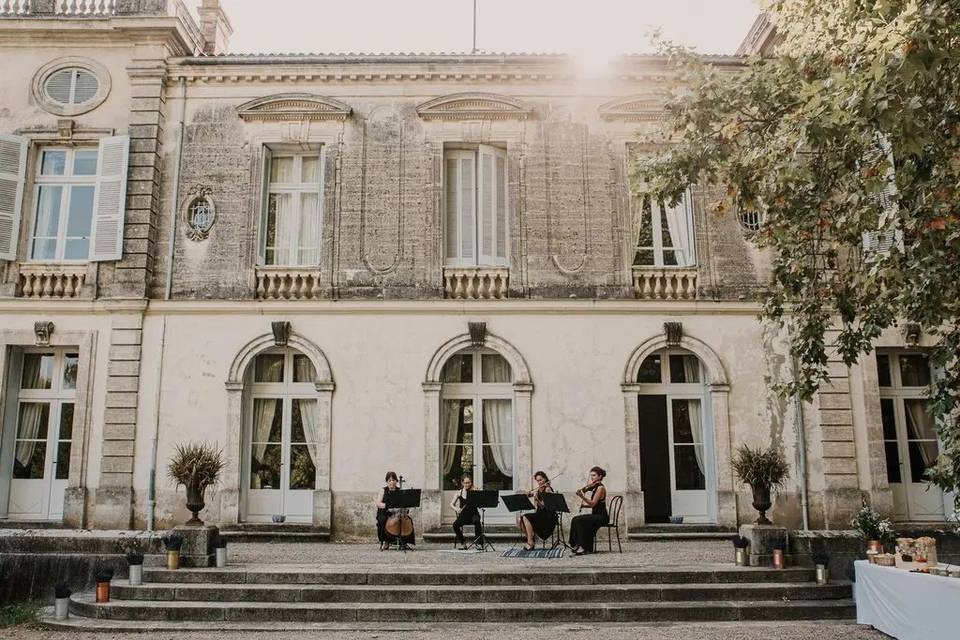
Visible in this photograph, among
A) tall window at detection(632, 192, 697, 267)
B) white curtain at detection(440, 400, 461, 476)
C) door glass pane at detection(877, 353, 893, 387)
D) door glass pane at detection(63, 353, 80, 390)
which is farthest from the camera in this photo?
tall window at detection(632, 192, 697, 267)

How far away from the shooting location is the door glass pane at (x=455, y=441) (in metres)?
13.7

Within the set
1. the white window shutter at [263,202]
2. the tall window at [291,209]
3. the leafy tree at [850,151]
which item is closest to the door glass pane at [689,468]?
the leafy tree at [850,151]

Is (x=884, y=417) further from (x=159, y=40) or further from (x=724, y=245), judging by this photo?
(x=159, y=40)

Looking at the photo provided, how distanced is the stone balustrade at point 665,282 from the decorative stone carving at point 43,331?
9988 millimetres

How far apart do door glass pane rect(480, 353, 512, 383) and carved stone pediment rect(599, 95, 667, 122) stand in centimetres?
472

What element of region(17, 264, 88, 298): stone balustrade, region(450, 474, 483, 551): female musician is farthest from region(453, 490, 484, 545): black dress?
region(17, 264, 88, 298): stone balustrade


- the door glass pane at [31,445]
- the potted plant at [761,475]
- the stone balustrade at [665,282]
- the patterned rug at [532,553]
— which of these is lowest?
the patterned rug at [532,553]

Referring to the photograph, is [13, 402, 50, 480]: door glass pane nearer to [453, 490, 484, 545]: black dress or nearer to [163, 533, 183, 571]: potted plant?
[163, 533, 183, 571]: potted plant

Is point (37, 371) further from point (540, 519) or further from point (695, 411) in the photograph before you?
point (695, 411)

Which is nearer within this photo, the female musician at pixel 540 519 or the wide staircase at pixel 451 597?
the wide staircase at pixel 451 597

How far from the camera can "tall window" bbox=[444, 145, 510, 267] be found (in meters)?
14.2

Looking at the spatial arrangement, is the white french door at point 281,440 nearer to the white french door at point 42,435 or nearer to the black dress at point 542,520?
the white french door at point 42,435

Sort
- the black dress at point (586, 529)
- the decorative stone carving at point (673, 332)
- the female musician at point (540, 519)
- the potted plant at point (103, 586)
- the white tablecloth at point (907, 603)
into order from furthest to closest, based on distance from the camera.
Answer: the decorative stone carving at point (673, 332) < the female musician at point (540, 519) < the black dress at point (586, 529) < the potted plant at point (103, 586) < the white tablecloth at point (907, 603)

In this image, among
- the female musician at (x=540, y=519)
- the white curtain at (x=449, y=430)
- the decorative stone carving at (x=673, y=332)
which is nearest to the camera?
the female musician at (x=540, y=519)
